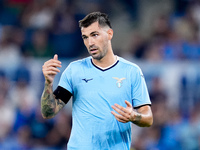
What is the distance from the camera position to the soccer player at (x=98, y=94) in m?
4.55

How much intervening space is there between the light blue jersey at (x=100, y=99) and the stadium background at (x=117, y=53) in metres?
3.26

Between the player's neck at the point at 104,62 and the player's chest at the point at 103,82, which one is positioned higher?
the player's neck at the point at 104,62

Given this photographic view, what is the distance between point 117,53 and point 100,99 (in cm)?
551

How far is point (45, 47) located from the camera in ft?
34.5

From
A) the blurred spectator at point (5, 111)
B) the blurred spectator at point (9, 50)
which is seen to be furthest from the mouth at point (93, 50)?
the blurred spectator at point (9, 50)

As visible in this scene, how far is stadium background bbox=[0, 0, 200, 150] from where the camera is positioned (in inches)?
331

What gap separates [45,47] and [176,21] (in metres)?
3.20

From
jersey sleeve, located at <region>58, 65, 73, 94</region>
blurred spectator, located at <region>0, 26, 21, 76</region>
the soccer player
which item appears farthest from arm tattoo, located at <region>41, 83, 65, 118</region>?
blurred spectator, located at <region>0, 26, 21, 76</region>

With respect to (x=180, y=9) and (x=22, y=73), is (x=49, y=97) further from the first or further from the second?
(x=180, y=9)

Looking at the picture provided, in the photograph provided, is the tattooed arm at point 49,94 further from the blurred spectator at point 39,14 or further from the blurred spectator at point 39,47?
the blurred spectator at point 39,14

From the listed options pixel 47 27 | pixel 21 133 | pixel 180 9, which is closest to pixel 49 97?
pixel 21 133

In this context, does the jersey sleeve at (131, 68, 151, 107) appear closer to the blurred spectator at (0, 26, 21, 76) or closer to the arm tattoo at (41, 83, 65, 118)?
the arm tattoo at (41, 83, 65, 118)

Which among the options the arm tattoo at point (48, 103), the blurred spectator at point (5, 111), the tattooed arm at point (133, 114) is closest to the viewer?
the tattooed arm at point (133, 114)

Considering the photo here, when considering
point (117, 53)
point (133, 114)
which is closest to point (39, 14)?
point (117, 53)
